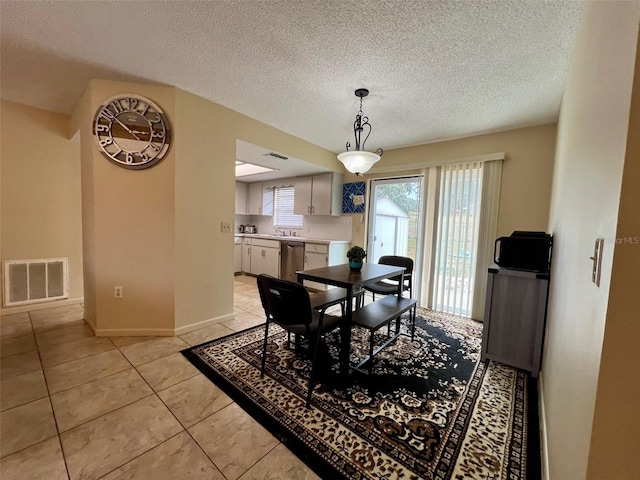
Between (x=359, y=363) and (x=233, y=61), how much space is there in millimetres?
2675

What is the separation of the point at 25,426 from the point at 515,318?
3.39 m

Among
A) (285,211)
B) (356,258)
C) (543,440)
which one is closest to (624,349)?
(543,440)

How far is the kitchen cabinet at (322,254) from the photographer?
439cm

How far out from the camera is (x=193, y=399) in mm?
1707

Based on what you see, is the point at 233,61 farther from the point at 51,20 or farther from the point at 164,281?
the point at 164,281

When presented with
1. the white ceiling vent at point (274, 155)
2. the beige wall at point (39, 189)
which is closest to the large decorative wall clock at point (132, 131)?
the white ceiling vent at point (274, 155)

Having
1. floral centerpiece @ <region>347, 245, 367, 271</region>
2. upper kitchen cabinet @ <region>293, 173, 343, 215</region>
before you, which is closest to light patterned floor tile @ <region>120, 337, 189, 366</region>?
floral centerpiece @ <region>347, 245, 367, 271</region>

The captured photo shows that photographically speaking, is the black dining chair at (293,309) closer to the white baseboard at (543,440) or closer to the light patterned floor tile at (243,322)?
the light patterned floor tile at (243,322)

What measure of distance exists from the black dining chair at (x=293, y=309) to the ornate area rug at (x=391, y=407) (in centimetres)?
19

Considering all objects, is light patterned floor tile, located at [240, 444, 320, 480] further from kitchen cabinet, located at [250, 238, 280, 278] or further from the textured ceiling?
kitchen cabinet, located at [250, 238, 280, 278]

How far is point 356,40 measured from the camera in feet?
5.70

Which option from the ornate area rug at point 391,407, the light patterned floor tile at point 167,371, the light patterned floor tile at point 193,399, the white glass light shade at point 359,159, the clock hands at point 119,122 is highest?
the clock hands at point 119,122

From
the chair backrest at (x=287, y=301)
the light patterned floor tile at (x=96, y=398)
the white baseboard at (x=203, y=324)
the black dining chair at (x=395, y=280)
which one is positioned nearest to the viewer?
the light patterned floor tile at (x=96, y=398)

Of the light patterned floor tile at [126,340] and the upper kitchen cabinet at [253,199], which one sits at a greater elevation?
the upper kitchen cabinet at [253,199]
